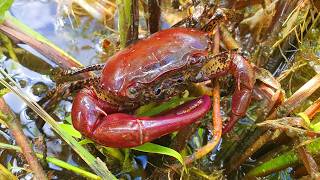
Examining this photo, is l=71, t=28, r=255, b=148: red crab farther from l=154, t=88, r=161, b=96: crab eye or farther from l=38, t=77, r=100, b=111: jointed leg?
l=38, t=77, r=100, b=111: jointed leg

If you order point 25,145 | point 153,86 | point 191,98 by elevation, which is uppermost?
point 153,86

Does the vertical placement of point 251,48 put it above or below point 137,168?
above

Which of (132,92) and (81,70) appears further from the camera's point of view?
(81,70)

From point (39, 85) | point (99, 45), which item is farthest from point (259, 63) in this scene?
point (39, 85)

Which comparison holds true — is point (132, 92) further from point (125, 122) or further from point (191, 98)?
point (191, 98)

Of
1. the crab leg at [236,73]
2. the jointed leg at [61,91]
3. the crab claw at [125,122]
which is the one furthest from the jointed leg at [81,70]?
the crab leg at [236,73]

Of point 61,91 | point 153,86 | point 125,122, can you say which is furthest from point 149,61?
point 61,91

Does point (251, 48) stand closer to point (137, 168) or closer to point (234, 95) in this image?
point (234, 95)
